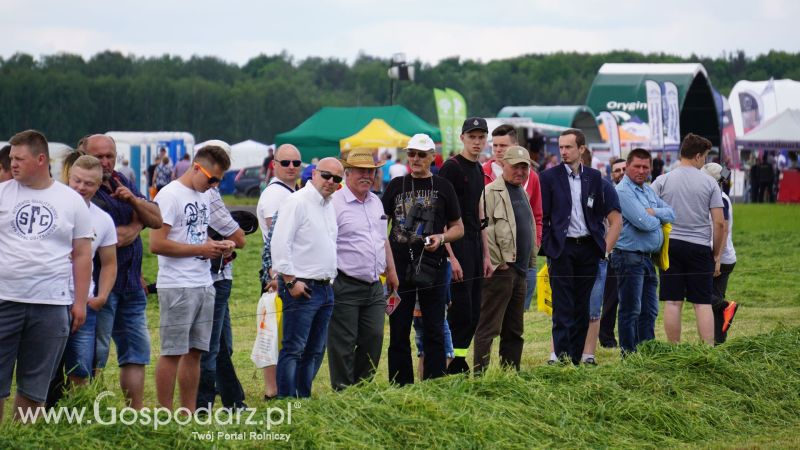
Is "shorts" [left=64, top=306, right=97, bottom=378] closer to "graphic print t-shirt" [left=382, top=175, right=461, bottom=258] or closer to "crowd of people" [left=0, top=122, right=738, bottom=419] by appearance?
"crowd of people" [left=0, top=122, right=738, bottom=419]

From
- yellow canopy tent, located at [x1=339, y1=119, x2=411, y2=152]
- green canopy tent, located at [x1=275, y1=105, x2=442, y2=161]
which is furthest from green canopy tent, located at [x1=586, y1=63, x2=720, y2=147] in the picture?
yellow canopy tent, located at [x1=339, y1=119, x2=411, y2=152]

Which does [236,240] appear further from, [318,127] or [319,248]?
[318,127]

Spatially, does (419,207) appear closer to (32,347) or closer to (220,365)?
(220,365)

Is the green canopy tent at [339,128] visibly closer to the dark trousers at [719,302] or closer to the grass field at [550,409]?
the dark trousers at [719,302]

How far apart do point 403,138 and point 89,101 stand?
61297 millimetres

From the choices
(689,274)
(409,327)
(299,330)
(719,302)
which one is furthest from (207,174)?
(719,302)

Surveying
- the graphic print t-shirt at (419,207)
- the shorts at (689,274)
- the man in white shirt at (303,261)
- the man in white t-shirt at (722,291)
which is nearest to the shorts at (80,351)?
the man in white shirt at (303,261)

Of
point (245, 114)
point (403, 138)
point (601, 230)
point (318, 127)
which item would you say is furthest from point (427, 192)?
point (245, 114)

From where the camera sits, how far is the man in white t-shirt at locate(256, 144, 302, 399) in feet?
Answer: 26.2

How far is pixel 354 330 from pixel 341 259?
0.50m

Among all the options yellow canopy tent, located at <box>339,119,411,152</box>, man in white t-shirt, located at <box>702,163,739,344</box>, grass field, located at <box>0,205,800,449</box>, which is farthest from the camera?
yellow canopy tent, located at <box>339,119,411,152</box>

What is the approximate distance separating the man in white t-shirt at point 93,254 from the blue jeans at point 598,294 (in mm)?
4556

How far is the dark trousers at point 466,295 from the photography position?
843 cm

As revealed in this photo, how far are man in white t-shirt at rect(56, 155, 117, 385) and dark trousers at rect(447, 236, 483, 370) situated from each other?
9.17 ft
